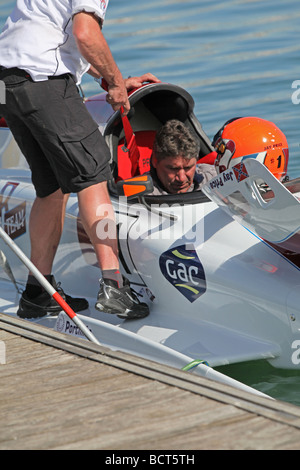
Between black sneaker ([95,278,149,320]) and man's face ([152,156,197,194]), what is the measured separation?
0.67 m

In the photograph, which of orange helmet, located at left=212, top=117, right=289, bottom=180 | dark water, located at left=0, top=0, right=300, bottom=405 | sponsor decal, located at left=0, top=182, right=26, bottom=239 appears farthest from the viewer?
dark water, located at left=0, top=0, right=300, bottom=405

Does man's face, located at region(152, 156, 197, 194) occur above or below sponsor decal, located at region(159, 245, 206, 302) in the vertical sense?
above

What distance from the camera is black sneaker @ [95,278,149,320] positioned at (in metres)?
4.15

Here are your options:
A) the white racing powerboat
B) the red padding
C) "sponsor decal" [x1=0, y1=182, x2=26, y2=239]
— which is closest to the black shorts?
the white racing powerboat

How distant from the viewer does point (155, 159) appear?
15.5 feet

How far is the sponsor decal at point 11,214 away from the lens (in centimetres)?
513

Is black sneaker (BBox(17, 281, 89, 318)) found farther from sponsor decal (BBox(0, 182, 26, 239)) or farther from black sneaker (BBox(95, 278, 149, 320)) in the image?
sponsor decal (BBox(0, 182, 26, 239))

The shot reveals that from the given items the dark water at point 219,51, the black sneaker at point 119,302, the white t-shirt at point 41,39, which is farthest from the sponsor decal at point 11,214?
the dark water at point 219,51

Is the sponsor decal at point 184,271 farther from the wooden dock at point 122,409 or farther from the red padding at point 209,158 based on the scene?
the red padding at point 209,158

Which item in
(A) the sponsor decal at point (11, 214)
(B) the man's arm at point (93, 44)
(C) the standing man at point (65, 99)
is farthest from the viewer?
(A) the sponsor decal at point (11, 214)

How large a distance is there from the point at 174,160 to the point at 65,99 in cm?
80

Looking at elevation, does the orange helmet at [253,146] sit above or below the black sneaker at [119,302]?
above

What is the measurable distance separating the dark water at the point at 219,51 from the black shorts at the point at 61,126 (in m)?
4.08

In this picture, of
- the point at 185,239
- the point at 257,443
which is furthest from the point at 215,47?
the point at 257,443
